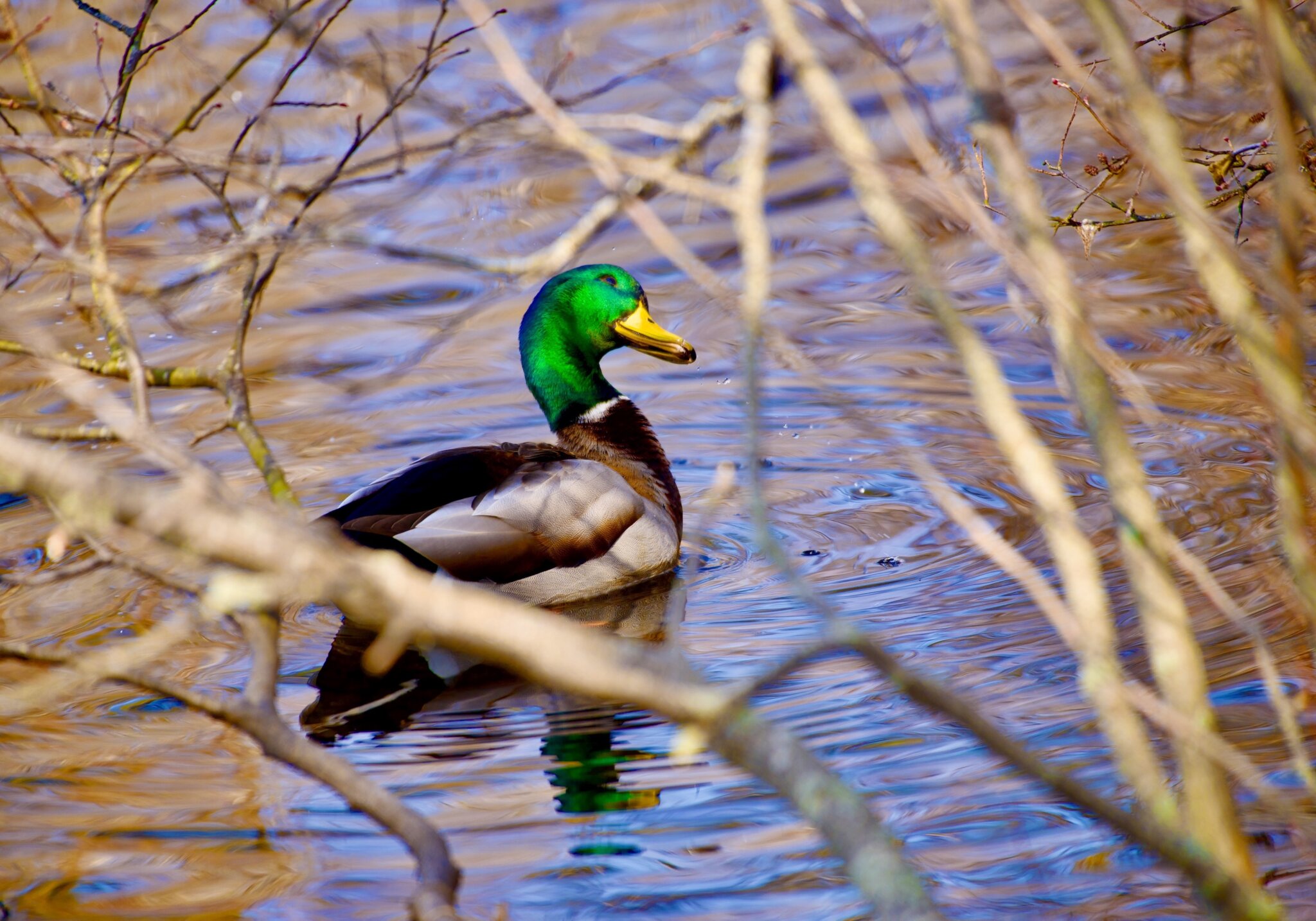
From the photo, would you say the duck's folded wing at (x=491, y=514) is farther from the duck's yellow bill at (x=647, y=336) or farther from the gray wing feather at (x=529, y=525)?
the duck's yellow bill at (x=647, y=336)

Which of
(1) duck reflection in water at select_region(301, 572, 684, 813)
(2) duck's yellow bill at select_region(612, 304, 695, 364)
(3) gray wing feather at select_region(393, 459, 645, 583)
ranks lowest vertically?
(1) duck reflection in water at select_region(301, 572, 684, 813)

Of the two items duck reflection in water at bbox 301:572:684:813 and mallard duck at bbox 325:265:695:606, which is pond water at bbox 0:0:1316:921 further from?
mallard duck at bbox 325:265:695:606

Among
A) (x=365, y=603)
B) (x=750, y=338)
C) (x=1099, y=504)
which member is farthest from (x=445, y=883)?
(x=1099, y=504)

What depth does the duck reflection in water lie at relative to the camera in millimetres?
3887

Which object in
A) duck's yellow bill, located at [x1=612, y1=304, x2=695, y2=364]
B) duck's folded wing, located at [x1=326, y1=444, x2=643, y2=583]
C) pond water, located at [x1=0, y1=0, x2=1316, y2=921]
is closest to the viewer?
pond water, located at [x1=0, y1=0, x2=1316, y2=921]

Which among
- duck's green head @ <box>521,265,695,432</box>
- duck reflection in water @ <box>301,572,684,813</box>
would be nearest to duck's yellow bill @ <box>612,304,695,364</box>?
duck's green head @ <box>521,265,695,432</box>

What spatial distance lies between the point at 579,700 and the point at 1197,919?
6.51 ft

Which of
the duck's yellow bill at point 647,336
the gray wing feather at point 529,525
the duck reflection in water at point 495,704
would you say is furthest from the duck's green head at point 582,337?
the duck reflection in water at point 495,704

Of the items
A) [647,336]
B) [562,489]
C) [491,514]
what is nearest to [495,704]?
[491,514]

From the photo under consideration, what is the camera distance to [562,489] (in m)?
5.36

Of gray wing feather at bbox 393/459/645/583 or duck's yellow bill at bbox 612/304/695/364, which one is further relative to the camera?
duck's yellow bill at bbox 612/304/695/364

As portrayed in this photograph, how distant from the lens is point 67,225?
930 centimetres

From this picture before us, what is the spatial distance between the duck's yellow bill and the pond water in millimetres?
682

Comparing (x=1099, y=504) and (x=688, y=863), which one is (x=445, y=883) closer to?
(x=688, y=863)
